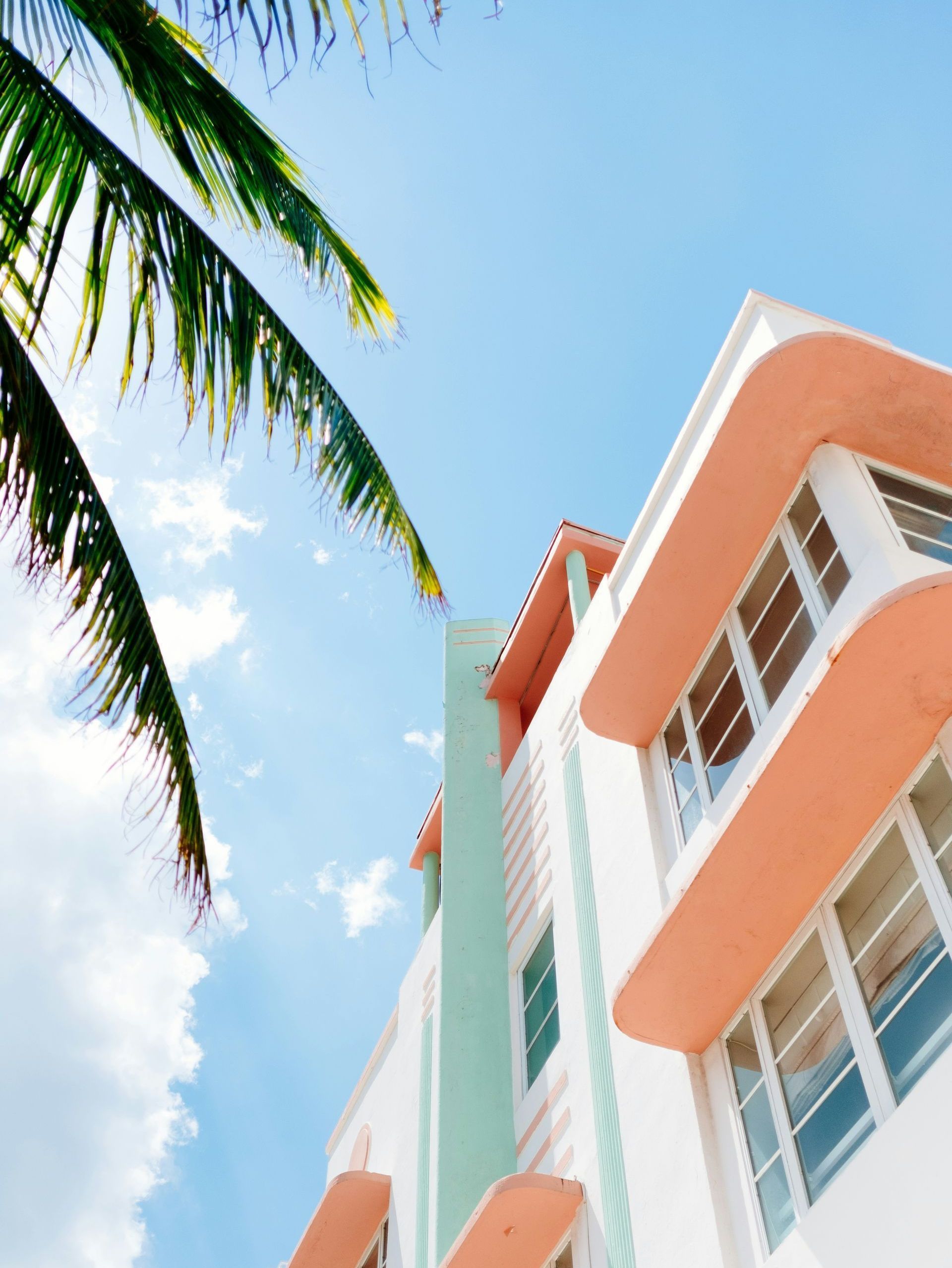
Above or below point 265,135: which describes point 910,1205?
below

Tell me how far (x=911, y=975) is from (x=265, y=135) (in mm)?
5020

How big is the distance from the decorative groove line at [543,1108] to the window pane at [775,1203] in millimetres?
2918

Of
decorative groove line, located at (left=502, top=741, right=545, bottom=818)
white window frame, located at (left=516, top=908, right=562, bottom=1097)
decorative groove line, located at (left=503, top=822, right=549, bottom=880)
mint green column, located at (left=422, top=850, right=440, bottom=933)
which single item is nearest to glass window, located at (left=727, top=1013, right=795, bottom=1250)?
white window frame, located at (left=516, top=908, right=562, bottom=1097)

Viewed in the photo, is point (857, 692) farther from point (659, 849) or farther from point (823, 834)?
point (659, 849)

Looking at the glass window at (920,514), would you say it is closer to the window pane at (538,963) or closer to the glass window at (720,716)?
the glass window at (720,716)

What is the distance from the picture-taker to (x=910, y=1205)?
5.04m

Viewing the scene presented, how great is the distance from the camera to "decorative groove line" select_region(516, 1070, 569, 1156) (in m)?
9.23

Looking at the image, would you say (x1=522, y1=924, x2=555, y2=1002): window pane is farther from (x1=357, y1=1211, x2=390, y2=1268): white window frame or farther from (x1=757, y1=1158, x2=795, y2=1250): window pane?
(x1=757, y1=1158, x2=795, y2=1250): window pane

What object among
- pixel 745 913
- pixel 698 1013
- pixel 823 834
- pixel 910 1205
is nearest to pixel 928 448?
pixel 823 834

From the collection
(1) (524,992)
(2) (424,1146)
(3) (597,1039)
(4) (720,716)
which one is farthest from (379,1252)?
(4) (720,716)

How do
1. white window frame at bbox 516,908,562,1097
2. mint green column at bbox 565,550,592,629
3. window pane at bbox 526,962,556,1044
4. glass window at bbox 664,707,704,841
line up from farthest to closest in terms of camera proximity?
mint green column at bbox 565,550,592,629 < window pane at bbox 526,962,556,1044 < white window frame at bbox 516,908,562,1097 < glass window at bbox 664,707,704,841

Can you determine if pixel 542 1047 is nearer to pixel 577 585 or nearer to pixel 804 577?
pixel 804 577

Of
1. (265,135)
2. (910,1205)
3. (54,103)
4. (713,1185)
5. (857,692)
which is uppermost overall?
(265,135)

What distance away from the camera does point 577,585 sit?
13.6 m
